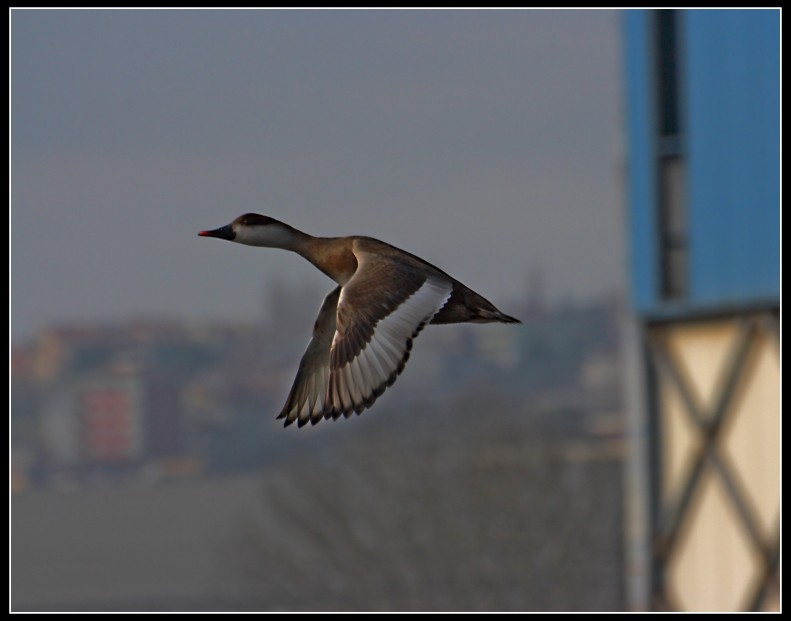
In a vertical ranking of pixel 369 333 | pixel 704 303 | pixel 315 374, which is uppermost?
pixel 704 303

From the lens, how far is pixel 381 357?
9.09 metres

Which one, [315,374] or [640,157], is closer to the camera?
[315,374]

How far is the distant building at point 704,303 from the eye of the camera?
20.4 meters

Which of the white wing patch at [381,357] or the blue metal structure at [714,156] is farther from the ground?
the blue metal structure at [714,156]

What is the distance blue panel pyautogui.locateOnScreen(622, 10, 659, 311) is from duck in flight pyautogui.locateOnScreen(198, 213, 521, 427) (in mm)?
12105

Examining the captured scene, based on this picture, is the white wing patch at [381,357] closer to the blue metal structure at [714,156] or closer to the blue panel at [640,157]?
the blue metal structure at [714,156]

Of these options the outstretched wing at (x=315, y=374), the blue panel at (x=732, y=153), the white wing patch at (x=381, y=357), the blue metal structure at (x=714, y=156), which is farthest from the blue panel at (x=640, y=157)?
the white wing patch at (x=381, y=357)

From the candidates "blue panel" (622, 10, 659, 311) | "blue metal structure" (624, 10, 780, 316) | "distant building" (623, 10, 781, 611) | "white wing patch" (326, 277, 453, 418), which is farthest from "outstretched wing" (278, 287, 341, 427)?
"blue panel" (622, 10, 659, 311)

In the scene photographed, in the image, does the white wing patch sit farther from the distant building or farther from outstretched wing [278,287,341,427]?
the distant building

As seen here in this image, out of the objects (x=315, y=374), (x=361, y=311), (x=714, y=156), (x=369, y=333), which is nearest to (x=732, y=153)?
(x=714, y=156)

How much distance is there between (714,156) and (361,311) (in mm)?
12129

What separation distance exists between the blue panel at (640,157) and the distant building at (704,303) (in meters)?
0.01

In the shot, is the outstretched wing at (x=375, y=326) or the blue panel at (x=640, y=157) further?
the blue panel at (x=640, y=157)

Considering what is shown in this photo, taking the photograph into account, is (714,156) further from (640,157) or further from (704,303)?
(704,303)
